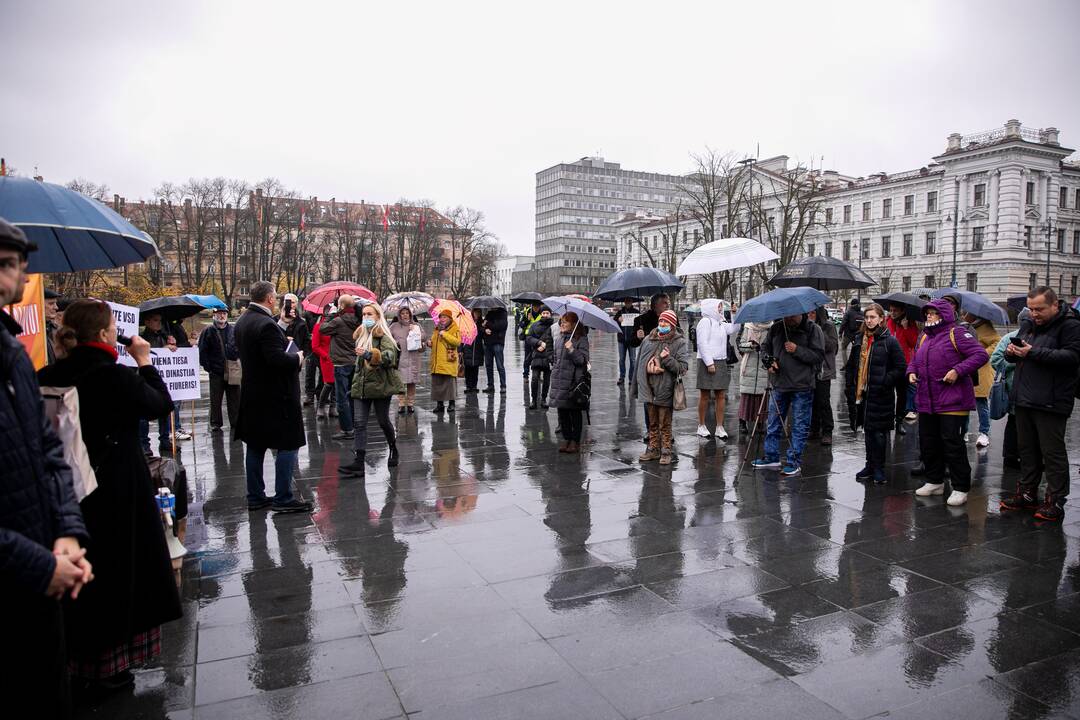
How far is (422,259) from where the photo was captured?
266 ft

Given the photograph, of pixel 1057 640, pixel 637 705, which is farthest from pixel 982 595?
pixel 637 705

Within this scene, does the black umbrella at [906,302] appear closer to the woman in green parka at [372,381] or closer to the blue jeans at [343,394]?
the woman in green parka at [372,381]

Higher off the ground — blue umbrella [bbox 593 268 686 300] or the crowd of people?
blue umbrella [bbox 593 268 686 300]

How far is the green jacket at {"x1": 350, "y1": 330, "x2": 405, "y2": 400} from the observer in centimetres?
803

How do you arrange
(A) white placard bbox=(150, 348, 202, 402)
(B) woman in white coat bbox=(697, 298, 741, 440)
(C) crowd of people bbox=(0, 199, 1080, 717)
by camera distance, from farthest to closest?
(B) woman in white coat bbox=(697, 298, 741, 440) < (A) white placard bbox=(150, 348, 202, 402) < (C) crowd of people bbox=(0, 199, 1080, 717)

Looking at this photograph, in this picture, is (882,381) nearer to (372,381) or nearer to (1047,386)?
(1047,386)

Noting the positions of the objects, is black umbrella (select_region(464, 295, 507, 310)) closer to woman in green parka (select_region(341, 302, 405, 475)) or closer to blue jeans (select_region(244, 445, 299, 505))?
woman in green parka (select_region(341, 302, 405, 475))

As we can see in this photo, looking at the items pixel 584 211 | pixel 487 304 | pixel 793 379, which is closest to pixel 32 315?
pixel 793 379

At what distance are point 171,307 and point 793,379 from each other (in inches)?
296

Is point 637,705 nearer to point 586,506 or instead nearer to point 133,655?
point 133,655

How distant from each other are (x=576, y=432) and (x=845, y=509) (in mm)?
3398

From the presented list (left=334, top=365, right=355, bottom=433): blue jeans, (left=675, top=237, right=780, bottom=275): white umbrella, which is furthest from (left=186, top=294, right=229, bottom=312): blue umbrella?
(left=675, top=237, right=780, bottom=275): white umbrella

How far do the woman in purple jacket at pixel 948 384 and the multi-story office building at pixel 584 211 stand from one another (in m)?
131

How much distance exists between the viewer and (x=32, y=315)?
198 inches
